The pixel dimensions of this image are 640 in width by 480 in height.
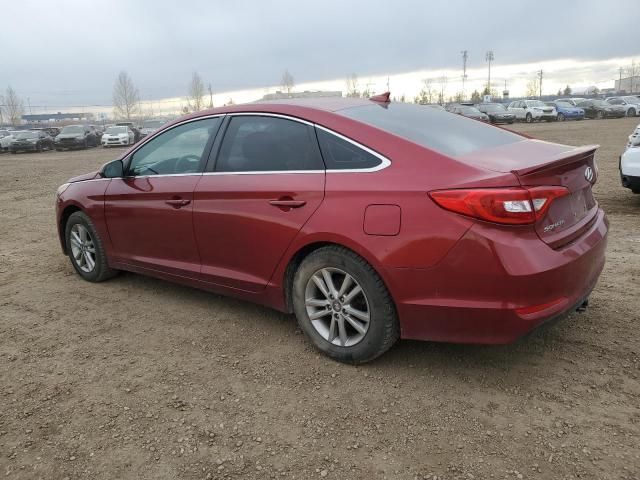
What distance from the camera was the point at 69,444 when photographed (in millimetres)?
2678

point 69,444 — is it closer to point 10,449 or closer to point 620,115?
point 10,449

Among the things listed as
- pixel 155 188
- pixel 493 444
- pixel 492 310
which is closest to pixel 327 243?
pixel 492 310

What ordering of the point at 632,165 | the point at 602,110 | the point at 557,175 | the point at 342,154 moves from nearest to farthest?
1. the point at 557,175
2. the point at 342,154
3. the point at 632,165
4. the point at 602,110

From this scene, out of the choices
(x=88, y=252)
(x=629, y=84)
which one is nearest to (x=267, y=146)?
(x=88, y=252)

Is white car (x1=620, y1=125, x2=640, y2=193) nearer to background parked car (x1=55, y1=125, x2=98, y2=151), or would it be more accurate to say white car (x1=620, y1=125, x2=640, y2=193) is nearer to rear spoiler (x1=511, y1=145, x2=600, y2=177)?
rear spoiler (x1=511, y1=145, x2=600, y2=177)

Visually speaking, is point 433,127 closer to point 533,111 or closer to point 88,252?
point 88,252

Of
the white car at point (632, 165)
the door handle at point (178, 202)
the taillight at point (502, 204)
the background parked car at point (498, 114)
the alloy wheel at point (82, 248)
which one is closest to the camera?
the taillight at point (502, 204)

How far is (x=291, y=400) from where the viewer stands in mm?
2975

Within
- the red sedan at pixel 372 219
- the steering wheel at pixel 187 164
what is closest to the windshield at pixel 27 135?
the red sedan at pixel 372 219

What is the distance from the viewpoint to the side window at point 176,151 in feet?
13.1

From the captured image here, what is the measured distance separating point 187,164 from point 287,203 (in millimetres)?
1137

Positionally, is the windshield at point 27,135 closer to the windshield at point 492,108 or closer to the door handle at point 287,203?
the windshield at point 492,108

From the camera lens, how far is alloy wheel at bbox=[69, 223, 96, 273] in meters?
5.03

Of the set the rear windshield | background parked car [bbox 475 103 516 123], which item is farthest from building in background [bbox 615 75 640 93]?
the rear windshield
